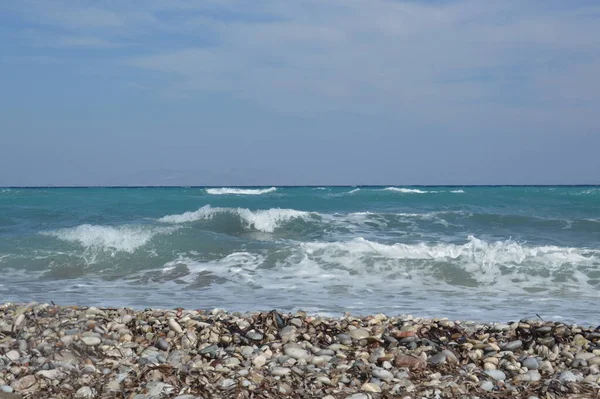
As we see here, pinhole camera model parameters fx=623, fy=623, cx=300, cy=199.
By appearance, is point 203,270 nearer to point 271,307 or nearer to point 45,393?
point 271,307

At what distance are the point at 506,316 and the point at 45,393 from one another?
4.80 metres

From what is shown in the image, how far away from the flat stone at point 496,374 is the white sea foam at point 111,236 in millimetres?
Answer: 9311

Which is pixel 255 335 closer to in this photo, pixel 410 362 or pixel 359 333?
pixel 359 333

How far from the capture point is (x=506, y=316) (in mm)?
6688

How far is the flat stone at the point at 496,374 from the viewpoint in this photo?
159 inches

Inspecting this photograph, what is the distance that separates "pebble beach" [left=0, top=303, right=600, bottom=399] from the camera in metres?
3.75

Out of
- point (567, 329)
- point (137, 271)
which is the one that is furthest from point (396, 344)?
point (137, 271)

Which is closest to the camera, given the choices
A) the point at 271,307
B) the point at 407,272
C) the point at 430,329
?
the point at 430,329

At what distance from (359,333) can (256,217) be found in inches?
510

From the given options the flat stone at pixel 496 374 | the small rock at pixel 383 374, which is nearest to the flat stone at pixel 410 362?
the small rock at pixel 383 374

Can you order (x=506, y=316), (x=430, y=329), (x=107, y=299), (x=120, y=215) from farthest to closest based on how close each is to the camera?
(x=120, y=215)
(x=107, y=299)
(x=506, y=316)
(x=430, y=329)

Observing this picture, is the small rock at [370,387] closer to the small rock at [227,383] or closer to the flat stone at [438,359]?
the flat stone at [438,359]

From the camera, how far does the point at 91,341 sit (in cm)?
448

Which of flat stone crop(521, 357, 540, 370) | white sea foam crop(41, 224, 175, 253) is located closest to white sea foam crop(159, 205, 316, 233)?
white sea foam crop(41, 224, 175, 253)
